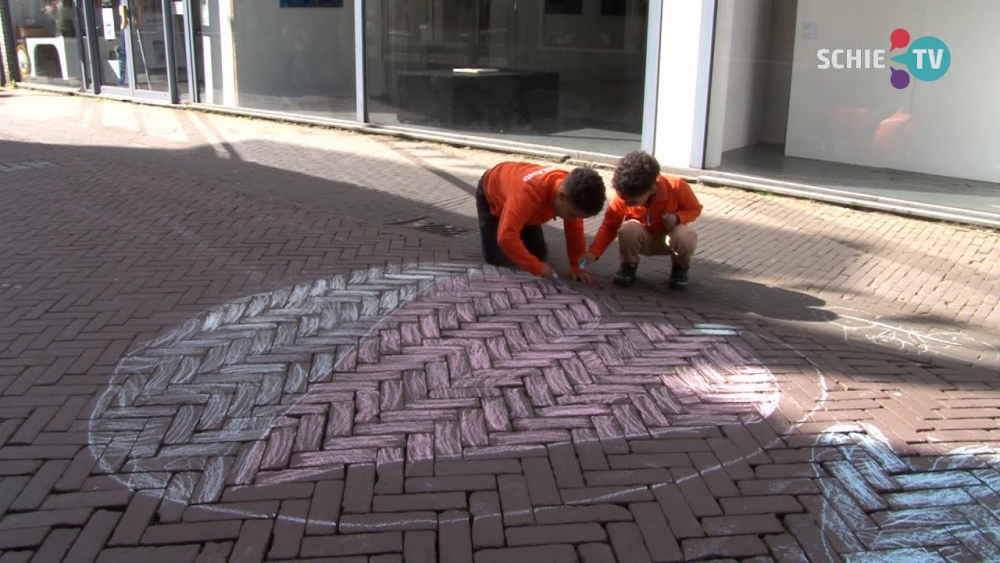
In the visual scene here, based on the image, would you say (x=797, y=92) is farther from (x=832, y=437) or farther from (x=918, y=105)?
(x=832, y=437)

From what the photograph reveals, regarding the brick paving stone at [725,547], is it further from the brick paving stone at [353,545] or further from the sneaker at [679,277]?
the sneaker at [679,277]

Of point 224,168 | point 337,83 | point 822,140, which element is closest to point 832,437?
point 822,140

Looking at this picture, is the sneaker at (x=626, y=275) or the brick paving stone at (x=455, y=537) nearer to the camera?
the brick paving stone at (x=455, y=537)

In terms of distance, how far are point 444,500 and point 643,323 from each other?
1.97 meters

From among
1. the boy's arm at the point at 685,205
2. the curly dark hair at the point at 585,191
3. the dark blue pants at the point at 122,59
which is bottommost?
the boy's arm at the point at 685,205

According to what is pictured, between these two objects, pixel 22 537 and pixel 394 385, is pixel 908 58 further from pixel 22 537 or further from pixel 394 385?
pixel 22 537

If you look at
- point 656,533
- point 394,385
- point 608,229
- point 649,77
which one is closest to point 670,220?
point 608,229

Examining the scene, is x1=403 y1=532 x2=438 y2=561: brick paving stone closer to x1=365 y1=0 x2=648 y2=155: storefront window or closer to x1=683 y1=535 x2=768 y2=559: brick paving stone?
x1=683 y1=535 x2=768 y2=559: brick paving stone

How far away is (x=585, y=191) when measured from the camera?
457cm

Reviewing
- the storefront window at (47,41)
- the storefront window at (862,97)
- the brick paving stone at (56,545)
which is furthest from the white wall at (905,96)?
the storefront window at (47,41)

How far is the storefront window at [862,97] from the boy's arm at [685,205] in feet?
11.2

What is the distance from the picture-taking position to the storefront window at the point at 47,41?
17062 mm

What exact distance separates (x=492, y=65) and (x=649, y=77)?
3664mm

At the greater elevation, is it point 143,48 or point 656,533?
point 143,48
